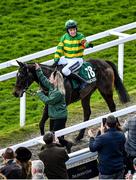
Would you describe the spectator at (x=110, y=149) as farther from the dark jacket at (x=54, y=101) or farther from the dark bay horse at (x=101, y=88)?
the dark bay horse at (x=101, y=88)

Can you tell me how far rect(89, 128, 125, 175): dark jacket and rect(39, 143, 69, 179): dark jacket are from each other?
1.52 ft

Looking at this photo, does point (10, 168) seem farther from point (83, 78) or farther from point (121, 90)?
point (121, 90)

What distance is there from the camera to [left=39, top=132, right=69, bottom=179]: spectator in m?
13.9

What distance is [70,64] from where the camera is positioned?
1686 cm

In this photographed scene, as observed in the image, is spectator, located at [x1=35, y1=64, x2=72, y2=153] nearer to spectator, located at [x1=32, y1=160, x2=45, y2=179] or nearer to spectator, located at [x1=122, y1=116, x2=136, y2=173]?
spectator, located at [x1=122, y1=116, x2=136, y2=173]

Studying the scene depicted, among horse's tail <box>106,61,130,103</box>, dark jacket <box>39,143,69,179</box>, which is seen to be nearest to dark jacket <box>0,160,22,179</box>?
dark jacket <box>39,143,69,179</box>

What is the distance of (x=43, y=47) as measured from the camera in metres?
22.7

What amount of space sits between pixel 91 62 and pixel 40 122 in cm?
131

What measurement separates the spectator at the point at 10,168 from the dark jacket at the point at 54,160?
0.64m

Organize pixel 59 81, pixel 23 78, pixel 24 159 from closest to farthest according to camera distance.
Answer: pixel 24 159
pixel 59 81
pixel 23 78

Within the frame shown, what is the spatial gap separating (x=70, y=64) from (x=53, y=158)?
10.6 ft

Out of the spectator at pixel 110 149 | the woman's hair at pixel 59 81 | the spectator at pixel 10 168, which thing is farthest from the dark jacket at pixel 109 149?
the woman's hair at pixel 59 81

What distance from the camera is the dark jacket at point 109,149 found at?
1412 centimetres

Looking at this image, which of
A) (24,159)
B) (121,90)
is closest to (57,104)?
(121,90)
